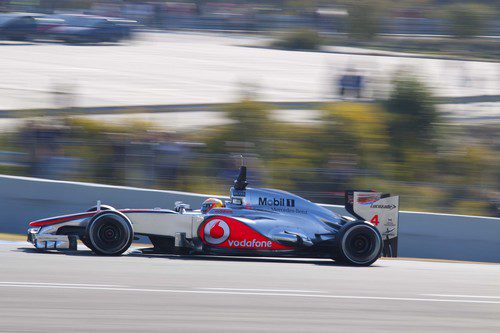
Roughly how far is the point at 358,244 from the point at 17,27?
25913mm

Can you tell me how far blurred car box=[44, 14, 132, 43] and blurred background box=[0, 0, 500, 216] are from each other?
0.20 ft

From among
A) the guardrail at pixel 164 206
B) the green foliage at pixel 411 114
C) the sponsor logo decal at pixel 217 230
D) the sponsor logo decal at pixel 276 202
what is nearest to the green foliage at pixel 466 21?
the green foliage at pixel 411 114

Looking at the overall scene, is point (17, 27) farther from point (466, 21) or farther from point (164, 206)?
point (466, 21)

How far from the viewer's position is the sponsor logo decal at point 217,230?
962cm

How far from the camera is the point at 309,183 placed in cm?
1309

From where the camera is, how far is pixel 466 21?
42.0 m

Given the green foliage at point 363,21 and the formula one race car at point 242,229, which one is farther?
the green foliage at point 363,21

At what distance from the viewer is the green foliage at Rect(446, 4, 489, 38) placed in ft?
137

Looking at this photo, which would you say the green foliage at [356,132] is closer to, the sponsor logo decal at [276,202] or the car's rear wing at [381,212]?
the car's rear wing at [381,212]

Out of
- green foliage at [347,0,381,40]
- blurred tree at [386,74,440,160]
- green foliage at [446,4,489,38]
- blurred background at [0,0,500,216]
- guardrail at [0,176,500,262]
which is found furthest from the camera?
green foliage at [446,4,489,38]

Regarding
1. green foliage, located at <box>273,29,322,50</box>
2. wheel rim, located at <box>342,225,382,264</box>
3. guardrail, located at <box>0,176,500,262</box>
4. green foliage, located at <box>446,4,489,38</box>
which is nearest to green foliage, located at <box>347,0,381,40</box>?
green foliage, located at <box>273,29,322,50</box>

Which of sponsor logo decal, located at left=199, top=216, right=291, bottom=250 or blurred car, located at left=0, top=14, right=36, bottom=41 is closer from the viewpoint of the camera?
sponsor logo decal, located at left=199, top=216, right=291, bottom=250

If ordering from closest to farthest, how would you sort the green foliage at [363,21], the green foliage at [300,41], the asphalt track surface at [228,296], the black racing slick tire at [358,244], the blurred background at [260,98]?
the asphalt track surface at [228,296]
the black racing slick tire at [358,244]
the blurred background at [260,98]
the green foliage at [300,41]
the green foliage at [363,21]

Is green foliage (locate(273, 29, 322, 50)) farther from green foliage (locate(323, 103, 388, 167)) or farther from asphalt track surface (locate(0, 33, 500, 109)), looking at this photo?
green foliage (locate(323, 103, 388, 167))
